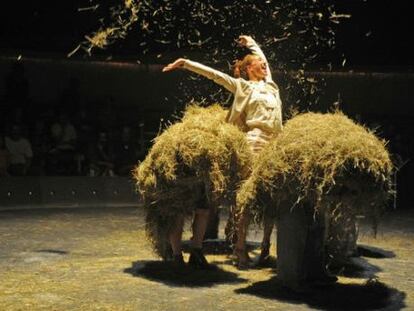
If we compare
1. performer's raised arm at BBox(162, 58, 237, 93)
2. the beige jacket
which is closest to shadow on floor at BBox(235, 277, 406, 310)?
the beige jacket

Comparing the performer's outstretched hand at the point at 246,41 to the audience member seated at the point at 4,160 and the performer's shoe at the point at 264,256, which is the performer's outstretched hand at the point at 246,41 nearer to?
the performer's shoe at the point at 264,256

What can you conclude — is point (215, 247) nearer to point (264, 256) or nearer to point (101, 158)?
point (264, 256)

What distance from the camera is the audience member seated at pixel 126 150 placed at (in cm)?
1192

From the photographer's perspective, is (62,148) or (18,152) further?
(62,148)

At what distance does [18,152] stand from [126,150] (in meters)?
2.27

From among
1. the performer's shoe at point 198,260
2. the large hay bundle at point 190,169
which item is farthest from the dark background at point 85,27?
Answer: the performer's shoe at point 198,260

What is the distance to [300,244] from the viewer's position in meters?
4.64

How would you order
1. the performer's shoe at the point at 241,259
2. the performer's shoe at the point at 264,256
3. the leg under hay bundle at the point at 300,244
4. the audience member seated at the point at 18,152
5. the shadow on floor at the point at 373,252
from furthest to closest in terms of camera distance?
the audience member seated at the point at 18,152 < the shadow on floor at the point at 373,252 < the performer's shoe at the point at 264,256 < the performer's shoe at the point at 241,259 < the leg under hay bundle at the point at 300,244

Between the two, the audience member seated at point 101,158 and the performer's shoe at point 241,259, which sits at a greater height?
the audience member seated at point 101,158

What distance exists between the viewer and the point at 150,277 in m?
5.14

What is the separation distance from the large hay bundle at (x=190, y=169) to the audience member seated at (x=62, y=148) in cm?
609

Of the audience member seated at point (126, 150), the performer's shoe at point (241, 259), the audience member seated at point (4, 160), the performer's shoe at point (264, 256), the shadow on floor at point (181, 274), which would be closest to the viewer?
the shadow on floor at point (181, 274)

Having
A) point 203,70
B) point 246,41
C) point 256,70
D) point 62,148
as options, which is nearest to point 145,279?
point 203,70

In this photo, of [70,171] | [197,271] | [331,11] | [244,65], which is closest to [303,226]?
[197,271]
